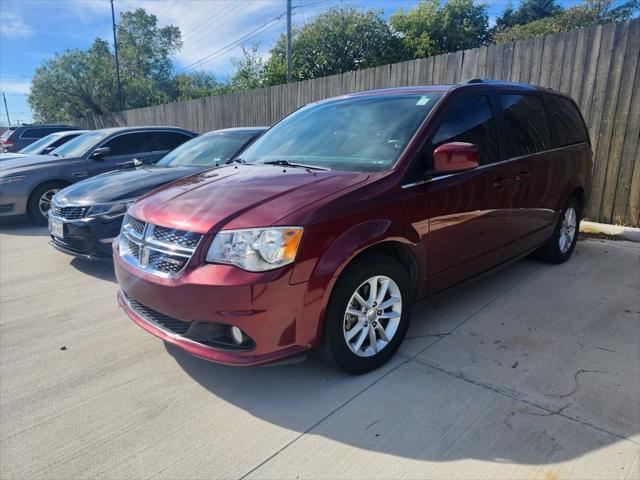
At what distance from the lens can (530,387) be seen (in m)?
2.60

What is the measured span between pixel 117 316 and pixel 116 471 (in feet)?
6.29

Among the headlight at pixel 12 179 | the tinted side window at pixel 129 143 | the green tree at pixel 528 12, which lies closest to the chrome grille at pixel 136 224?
the tinted side window at pixel 129 143

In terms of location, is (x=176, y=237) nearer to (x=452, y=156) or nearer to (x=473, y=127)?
(x=452, y=156)

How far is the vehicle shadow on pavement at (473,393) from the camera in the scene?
2158mm

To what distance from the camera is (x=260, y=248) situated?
225cm

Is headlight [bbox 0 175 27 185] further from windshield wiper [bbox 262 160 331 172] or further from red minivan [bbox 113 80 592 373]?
windshield wiper [bbox 262 160 331 172]

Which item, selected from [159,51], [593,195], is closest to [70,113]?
[159,51]

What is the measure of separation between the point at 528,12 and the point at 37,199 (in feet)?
169

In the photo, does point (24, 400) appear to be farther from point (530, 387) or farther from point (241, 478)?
point (530, 387)

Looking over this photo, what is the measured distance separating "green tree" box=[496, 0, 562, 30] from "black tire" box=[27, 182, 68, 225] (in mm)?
47829

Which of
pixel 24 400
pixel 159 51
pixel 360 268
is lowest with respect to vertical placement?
pixel 24 400

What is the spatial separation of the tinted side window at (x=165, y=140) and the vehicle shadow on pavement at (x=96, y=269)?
3.16 metres

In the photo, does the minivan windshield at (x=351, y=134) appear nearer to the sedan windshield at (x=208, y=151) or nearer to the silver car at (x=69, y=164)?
the sedan windshield at (x=208, y=151)

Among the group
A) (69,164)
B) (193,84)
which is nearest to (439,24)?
(193,84)
